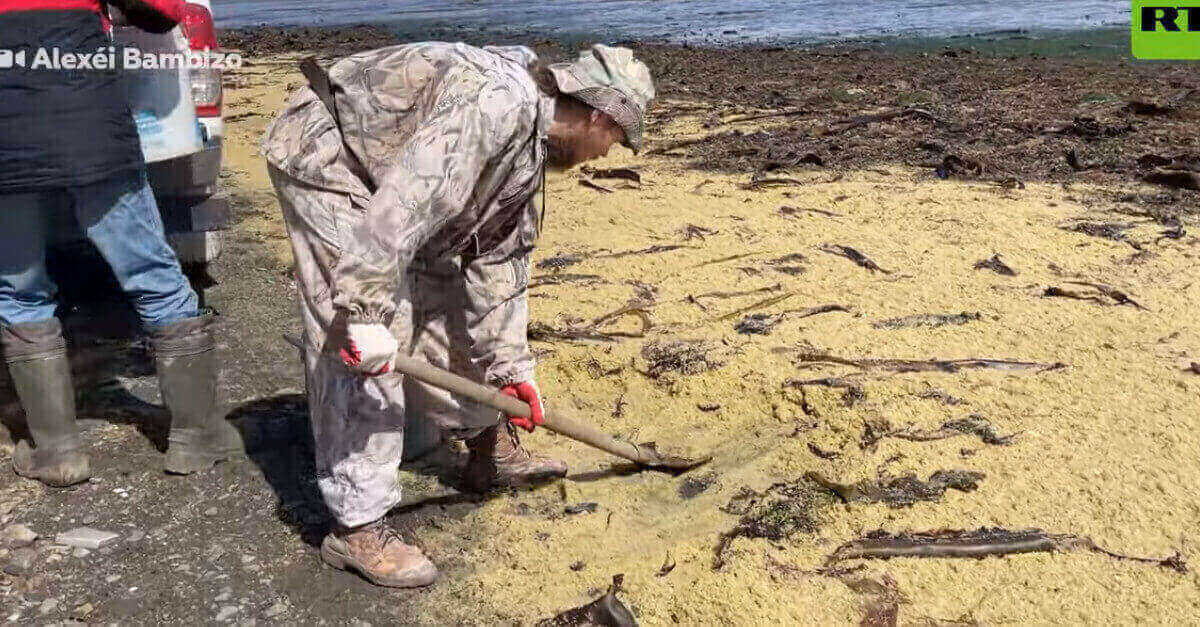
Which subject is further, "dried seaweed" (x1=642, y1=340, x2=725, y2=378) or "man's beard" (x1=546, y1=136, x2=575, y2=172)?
"dried seaweed" (x1=642, y1=340, x2=725, y2=378)

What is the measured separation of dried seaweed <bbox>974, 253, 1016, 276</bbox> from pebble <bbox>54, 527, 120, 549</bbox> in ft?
13.0

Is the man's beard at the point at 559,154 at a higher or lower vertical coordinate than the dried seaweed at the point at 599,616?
higher

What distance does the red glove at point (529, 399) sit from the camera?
126 inches

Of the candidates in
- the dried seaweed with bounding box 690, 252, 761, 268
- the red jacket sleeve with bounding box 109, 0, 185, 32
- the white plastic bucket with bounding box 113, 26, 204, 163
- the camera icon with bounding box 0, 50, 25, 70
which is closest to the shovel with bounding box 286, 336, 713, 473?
the white plastic bucket with bounding box 113, 26, 204, 163

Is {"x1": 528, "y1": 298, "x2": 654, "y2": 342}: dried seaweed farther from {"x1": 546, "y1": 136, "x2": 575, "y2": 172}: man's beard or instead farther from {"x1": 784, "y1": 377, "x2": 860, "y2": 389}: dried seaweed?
{"x1": 546, "y1": 136, "x2": 575, "y2": 172}: man's beard

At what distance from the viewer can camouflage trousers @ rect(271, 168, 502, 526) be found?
2.73m

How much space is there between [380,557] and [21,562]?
3.60 feet

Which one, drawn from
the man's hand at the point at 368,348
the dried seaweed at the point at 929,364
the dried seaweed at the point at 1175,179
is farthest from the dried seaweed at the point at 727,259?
the man's hand at the point at 368,348

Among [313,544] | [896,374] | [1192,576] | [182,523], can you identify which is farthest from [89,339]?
[1192,576]

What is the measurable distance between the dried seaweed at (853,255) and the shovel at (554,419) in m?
1.87

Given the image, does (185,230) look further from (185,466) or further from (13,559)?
(13,559)

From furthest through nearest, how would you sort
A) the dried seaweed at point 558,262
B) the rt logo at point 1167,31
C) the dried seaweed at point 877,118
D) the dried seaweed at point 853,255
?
the rt logo at point 1167,31 → the dried seaweed at point 877,118 → the dried seaweed at point 558,262 → the dried seaweed at point 853,255

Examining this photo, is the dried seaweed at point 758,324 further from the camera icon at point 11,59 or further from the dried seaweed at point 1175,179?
the dried seaweed at point 1175,179

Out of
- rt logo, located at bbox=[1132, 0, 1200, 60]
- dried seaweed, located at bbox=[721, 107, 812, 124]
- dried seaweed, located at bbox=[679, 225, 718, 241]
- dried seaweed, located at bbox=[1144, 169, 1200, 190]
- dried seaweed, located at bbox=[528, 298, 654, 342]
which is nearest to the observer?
dried seaweed, located at bbox=[528, 298, 654, 342]
